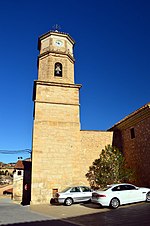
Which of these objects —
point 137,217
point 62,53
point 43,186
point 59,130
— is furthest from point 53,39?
point 137,217

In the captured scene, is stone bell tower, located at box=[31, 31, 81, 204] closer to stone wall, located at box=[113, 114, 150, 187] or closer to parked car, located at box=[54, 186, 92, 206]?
parked car, located at box=[54, 186, 92, 206]

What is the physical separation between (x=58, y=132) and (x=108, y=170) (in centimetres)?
494

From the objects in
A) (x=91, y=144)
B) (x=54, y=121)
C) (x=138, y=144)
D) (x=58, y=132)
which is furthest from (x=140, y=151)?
(x=54, y=121)

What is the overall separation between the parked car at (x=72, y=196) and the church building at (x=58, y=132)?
2.25 m

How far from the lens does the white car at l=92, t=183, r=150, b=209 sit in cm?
1096

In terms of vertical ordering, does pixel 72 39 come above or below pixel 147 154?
above

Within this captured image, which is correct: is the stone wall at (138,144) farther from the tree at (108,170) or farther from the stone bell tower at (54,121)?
the stone bell tower at (54,121)

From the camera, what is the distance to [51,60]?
19.6m

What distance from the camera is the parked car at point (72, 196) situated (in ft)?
44.6

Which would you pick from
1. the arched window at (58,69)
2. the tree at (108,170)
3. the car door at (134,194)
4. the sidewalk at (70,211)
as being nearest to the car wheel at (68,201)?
the sidewalk at (70,211)

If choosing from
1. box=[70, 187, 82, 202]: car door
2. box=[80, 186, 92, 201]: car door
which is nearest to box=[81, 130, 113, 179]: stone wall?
box=[80, 186, 92, 201]: car door

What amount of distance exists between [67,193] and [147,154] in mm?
6330

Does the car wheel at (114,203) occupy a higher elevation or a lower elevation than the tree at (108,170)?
lower

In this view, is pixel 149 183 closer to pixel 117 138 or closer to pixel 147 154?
pixel 147 154
